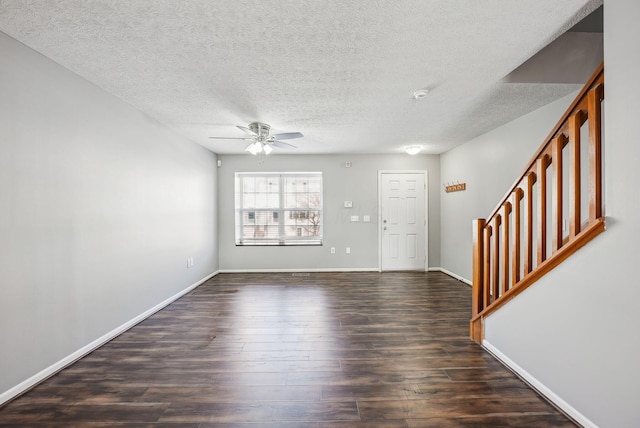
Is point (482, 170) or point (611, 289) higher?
point (482, 170)

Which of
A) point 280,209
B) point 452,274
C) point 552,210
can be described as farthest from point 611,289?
point 280,209

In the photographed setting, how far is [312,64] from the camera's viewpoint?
2.11 m

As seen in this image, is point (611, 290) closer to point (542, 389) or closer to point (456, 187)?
point (542, 389)

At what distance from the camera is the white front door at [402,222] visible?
5523 mm

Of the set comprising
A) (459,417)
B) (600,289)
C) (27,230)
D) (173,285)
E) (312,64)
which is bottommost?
(459,417)

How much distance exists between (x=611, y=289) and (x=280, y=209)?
15.9ft

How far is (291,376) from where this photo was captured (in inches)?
80.0

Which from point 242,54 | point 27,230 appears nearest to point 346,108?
point 242,54

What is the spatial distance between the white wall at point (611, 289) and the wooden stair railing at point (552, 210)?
0.24 ft

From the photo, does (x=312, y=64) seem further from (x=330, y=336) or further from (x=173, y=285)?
(x=173, y=285)

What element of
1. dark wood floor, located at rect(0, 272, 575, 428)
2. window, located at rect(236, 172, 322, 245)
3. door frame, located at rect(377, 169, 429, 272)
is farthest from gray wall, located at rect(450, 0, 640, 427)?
window, located at rect(236, 172, 322, 245)

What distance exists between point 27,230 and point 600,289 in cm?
362

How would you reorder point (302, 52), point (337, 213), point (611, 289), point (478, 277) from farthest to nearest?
1. point (337, 213)
2. point (478, 277)
3. point (302, 52)
4. point (611, 289)

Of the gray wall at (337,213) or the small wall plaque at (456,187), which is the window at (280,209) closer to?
the gray wall at (337,213)
